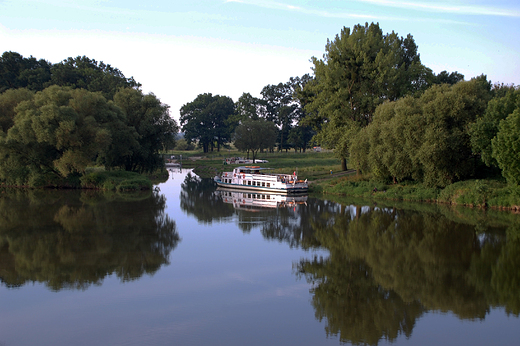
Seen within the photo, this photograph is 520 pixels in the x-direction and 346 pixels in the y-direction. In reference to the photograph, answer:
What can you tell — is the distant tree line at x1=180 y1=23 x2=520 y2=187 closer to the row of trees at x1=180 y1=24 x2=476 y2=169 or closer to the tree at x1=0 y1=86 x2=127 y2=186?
the row of trees at x1=180 y1=24 x2=476 y2=169

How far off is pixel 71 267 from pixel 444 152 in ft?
94.5

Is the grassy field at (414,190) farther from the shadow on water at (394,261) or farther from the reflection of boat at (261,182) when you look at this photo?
the reflection of boat at (261,182)

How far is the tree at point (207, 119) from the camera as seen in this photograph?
385 ft

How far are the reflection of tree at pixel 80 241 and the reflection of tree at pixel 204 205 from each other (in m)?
2.66

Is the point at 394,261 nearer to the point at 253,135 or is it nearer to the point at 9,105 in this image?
the point at 9,105

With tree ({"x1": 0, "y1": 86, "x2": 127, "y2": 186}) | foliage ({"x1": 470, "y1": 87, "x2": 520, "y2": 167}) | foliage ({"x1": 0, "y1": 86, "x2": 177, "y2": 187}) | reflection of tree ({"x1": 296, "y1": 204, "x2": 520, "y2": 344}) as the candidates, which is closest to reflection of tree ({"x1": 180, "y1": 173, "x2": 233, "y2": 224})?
foliage ({"x1": 0, "y1": 86, "x2": 177, "y2": 187})

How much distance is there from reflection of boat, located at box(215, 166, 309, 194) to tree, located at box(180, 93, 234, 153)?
60.6 metres

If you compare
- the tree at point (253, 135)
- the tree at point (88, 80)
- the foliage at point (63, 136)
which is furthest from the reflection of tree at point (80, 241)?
the tree at point (253, 135)

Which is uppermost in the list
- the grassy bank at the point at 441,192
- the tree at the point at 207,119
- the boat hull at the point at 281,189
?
the tree at the point at 207,119

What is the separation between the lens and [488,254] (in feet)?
69.7

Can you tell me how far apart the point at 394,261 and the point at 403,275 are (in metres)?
2.12

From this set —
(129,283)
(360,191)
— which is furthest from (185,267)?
(360,191)

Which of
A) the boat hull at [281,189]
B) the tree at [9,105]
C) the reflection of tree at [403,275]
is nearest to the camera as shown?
the reflection of tree at [403,275]

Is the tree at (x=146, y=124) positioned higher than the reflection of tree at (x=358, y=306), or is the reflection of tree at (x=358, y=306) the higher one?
the tree at (x=146, y=124)
